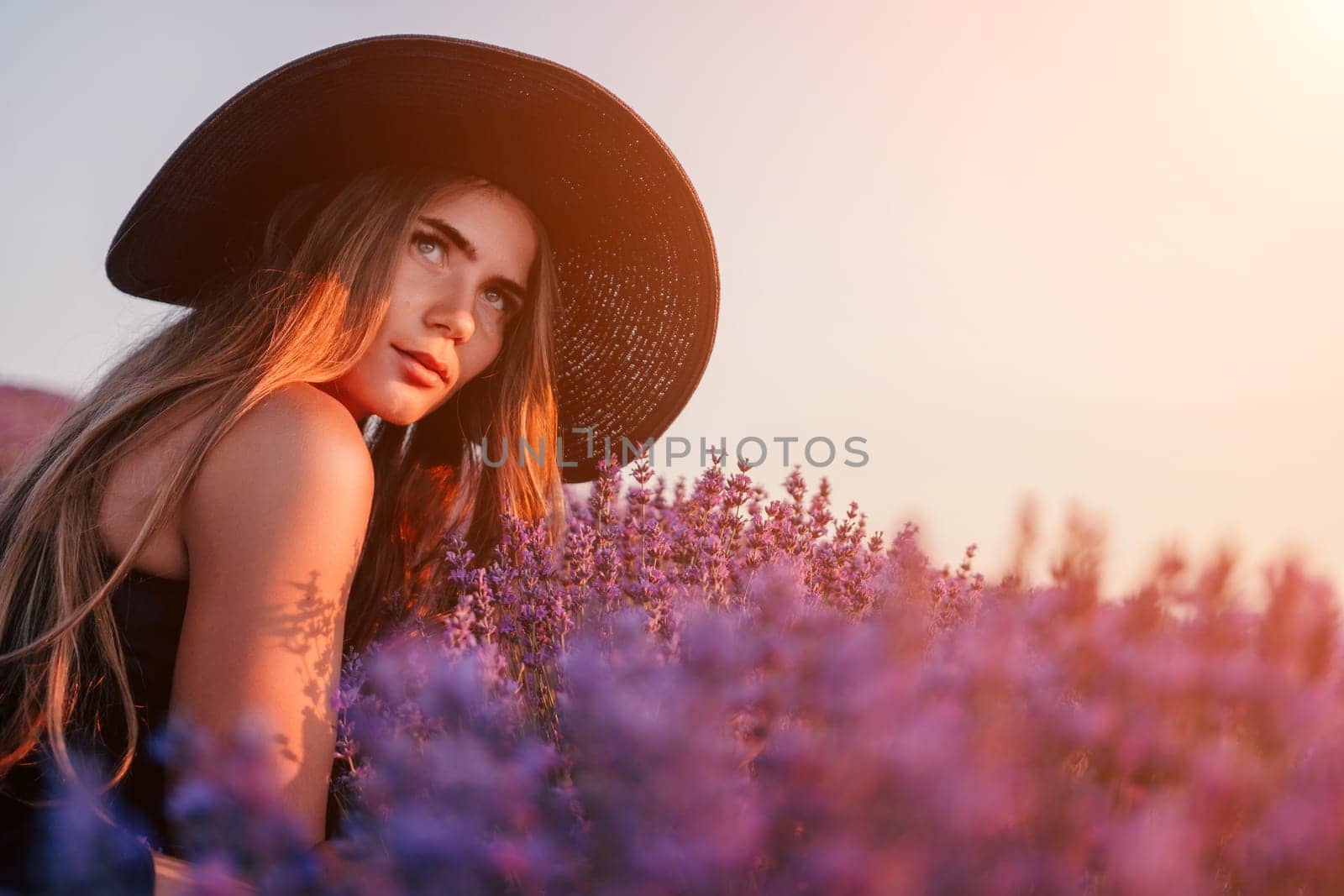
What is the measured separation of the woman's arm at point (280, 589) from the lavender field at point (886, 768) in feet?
0.99

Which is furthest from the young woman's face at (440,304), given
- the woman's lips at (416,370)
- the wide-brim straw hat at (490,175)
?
the wide-brim straw hat at (490,175)

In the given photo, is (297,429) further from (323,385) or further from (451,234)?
(451,234)

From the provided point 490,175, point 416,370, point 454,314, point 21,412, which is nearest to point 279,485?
point 416,370

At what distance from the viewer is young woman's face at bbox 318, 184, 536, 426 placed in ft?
7.04

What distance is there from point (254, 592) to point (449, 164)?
121cm

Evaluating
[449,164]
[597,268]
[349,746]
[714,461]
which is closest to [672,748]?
[349,746]

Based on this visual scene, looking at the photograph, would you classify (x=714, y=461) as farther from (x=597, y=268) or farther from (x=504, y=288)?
(x=597, y=268)

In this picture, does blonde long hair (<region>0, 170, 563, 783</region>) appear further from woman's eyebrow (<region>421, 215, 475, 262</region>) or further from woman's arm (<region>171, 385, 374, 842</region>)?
woman's arm (<region>171, 385, 374, 842</region>)

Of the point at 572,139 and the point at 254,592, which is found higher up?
the point at 572,139

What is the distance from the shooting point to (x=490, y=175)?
7.79 feet

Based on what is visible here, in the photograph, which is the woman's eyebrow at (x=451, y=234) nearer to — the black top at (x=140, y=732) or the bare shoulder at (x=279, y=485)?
the bare shoulder at (x=279, y=485)

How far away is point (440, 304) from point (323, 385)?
1.13 feet

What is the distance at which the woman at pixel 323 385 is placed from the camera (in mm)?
1623

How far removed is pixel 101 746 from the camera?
73.2 inches
